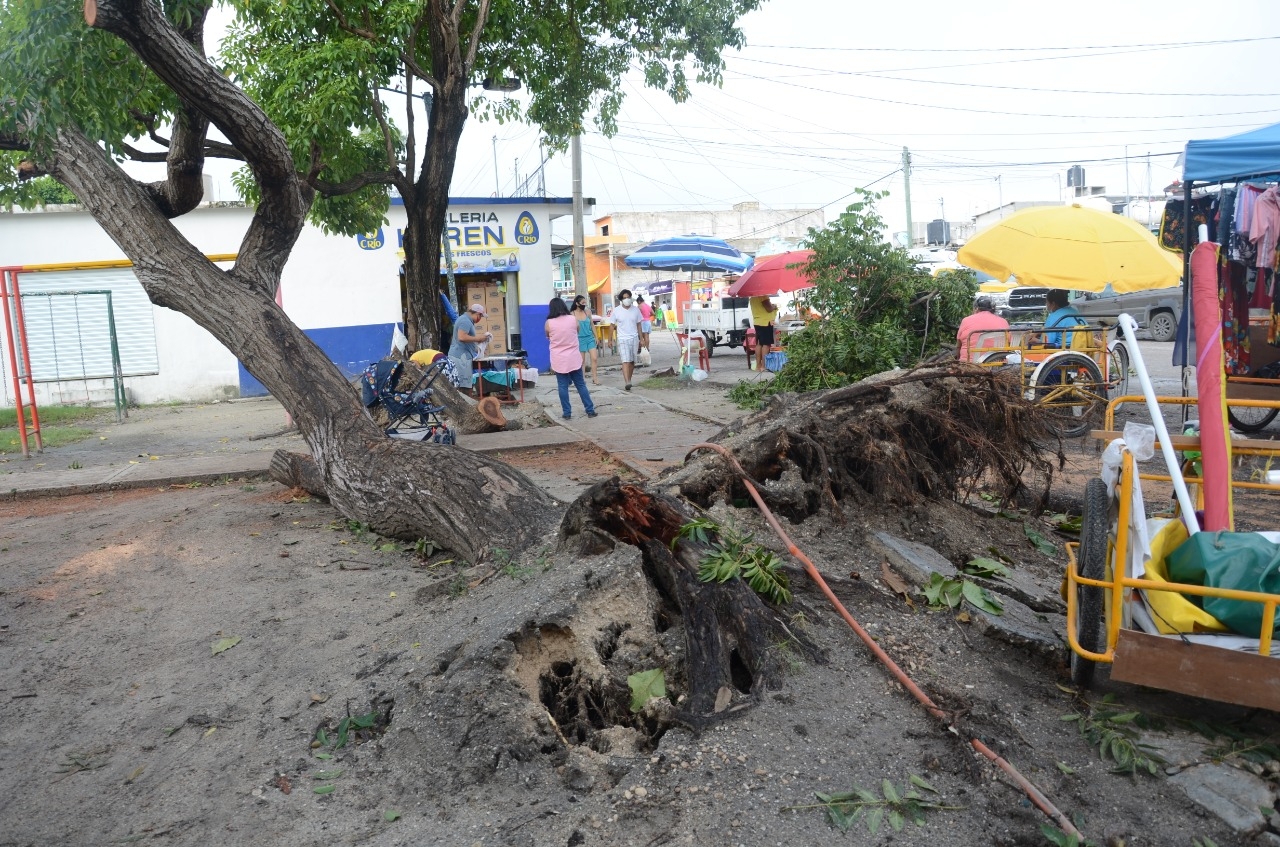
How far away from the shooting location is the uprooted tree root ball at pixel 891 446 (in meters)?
5.14

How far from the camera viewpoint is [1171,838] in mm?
2799

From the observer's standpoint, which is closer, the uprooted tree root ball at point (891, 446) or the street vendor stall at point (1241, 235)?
the uprooted tree root ball at point (891, 446)

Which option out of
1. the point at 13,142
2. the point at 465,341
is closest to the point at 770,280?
the point at 465,341

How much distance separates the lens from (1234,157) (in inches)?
288

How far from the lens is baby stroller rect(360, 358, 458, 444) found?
940 cm

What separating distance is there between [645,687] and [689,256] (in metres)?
20.1

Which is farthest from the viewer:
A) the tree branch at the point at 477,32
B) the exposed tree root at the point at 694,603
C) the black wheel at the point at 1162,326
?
the black wheel at the point at 1162,326

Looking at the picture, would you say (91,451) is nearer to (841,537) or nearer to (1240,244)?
(841,537)

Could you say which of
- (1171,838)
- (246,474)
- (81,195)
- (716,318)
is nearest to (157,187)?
(81,195)

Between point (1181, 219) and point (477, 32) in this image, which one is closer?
point (1181, 219)

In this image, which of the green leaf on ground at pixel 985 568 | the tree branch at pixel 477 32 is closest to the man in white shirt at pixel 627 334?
the tree branch at pixel 477 32

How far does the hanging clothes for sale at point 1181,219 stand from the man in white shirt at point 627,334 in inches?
369

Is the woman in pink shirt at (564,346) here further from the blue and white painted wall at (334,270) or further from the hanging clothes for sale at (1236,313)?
the hanging clothes for sale at (1236,313)

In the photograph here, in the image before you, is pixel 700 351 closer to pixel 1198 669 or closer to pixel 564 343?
pixel 564 343
